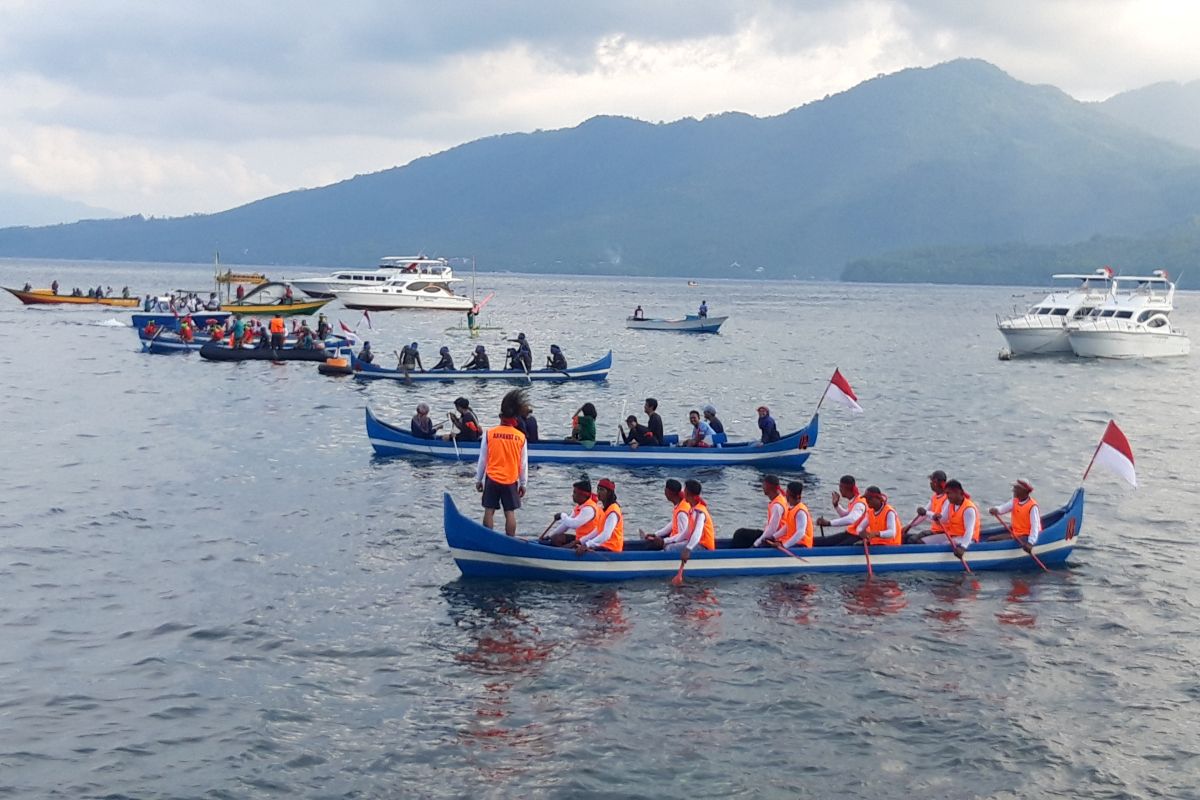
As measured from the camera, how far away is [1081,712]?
16203mm

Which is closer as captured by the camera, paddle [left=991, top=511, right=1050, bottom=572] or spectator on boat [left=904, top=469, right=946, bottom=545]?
paddle [left=991, top=511, right=1050, bottom=572]

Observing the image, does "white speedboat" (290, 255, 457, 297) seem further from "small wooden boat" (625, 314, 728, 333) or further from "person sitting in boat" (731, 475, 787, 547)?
"person sitting in boat" (731, 475, 787, 547)

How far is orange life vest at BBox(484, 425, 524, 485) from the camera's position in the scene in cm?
2095

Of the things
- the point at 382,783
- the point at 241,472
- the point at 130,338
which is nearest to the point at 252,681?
the point at 382,783

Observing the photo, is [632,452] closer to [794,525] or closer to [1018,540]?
[794,525]

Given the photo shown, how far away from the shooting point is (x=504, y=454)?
21109 millimetres

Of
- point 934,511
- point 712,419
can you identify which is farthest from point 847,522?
point 712,419

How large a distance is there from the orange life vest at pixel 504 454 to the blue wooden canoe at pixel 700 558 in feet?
3.31

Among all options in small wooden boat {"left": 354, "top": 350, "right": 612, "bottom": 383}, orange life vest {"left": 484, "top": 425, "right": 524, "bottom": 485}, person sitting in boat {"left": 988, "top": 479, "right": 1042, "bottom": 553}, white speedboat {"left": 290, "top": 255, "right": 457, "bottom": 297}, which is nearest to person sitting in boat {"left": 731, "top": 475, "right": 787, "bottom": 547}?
person sitting in boat {"left": 988, "top": 479, "right": 1042, "bottom": 553}

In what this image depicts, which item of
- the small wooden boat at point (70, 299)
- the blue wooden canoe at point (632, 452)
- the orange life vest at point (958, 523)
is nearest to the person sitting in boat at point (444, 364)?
the blue wooden canoe at point (632, 452)

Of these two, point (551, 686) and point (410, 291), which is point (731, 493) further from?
point (410, 291)

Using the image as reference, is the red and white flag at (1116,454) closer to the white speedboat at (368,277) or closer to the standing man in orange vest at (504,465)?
the standing man in orange vest at (504,465)

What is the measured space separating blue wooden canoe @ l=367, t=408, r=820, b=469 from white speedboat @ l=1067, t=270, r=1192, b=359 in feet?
144

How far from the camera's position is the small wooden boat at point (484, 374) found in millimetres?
49938
